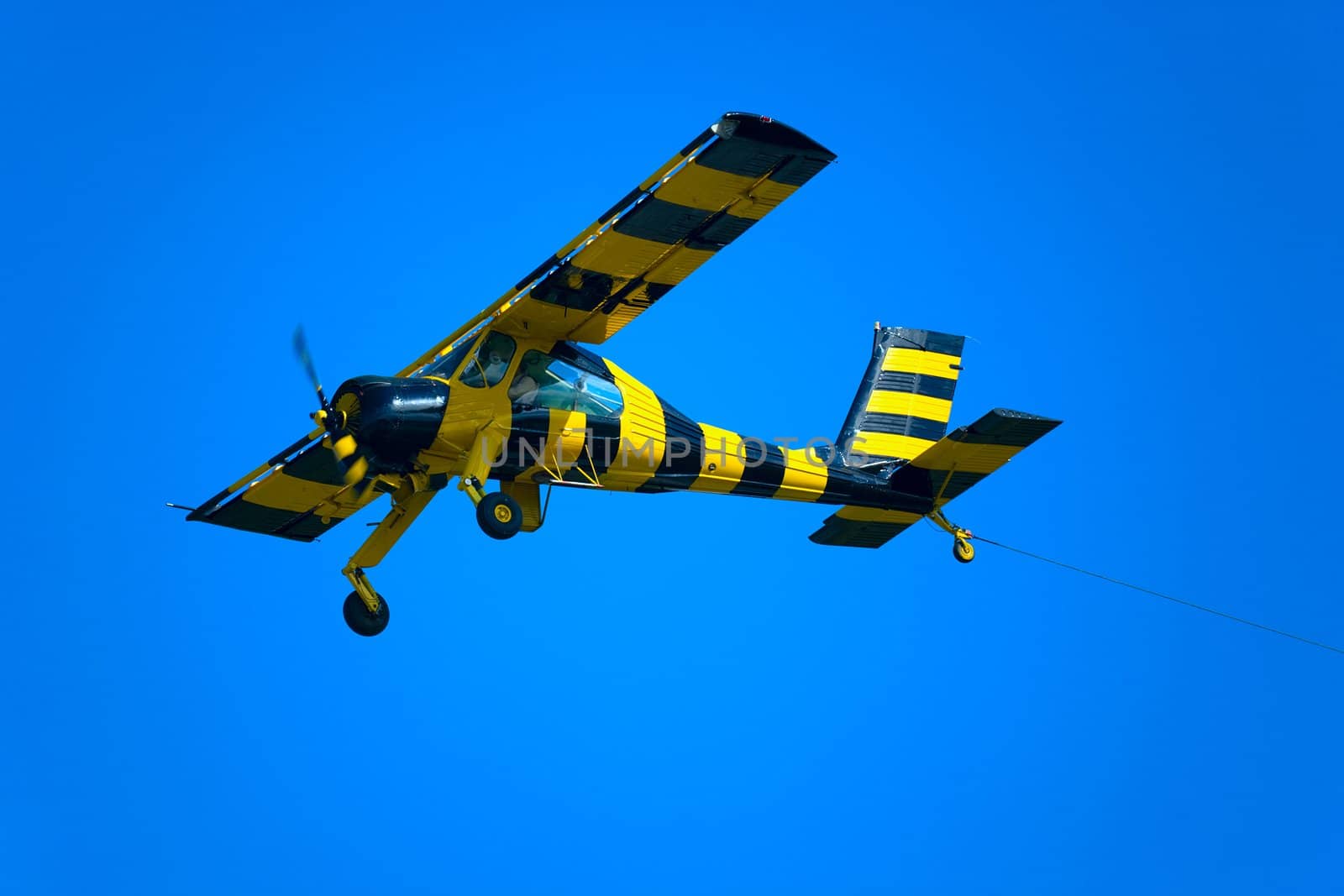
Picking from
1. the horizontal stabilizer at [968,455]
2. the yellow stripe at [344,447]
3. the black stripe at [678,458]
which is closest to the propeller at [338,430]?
the yellow stripe at [344,447]

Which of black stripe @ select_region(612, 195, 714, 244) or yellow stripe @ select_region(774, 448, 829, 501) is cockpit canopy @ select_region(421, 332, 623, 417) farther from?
yellow stripe @ select_region(774, 448, 829, 501)

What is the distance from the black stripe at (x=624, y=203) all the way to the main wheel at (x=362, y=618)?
4964mm

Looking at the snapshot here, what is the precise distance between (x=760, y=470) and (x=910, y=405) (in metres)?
2.78

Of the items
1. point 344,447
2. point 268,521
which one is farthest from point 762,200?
point 268,521

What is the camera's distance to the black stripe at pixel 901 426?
22031 mm

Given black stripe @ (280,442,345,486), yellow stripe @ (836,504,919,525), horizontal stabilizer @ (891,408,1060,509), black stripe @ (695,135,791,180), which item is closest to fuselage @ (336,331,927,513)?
yellow stripe @ (836,504,919,525)

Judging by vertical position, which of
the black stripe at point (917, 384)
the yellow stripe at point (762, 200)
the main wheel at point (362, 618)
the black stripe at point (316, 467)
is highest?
the black stripe at point (917, 384)

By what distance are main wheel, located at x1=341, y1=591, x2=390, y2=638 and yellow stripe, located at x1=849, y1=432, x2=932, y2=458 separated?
631 centimetres

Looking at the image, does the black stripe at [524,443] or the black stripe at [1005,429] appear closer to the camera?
the black stripe at [524,443]

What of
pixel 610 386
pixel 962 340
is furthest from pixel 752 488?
pixel 962 340

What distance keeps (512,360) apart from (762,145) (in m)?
3.81

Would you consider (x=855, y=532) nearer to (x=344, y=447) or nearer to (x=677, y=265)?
(x=677, y=265)

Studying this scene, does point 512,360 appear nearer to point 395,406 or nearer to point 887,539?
point 395,406

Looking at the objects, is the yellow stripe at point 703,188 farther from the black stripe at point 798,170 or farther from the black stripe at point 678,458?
the black stripe at point 678,458
